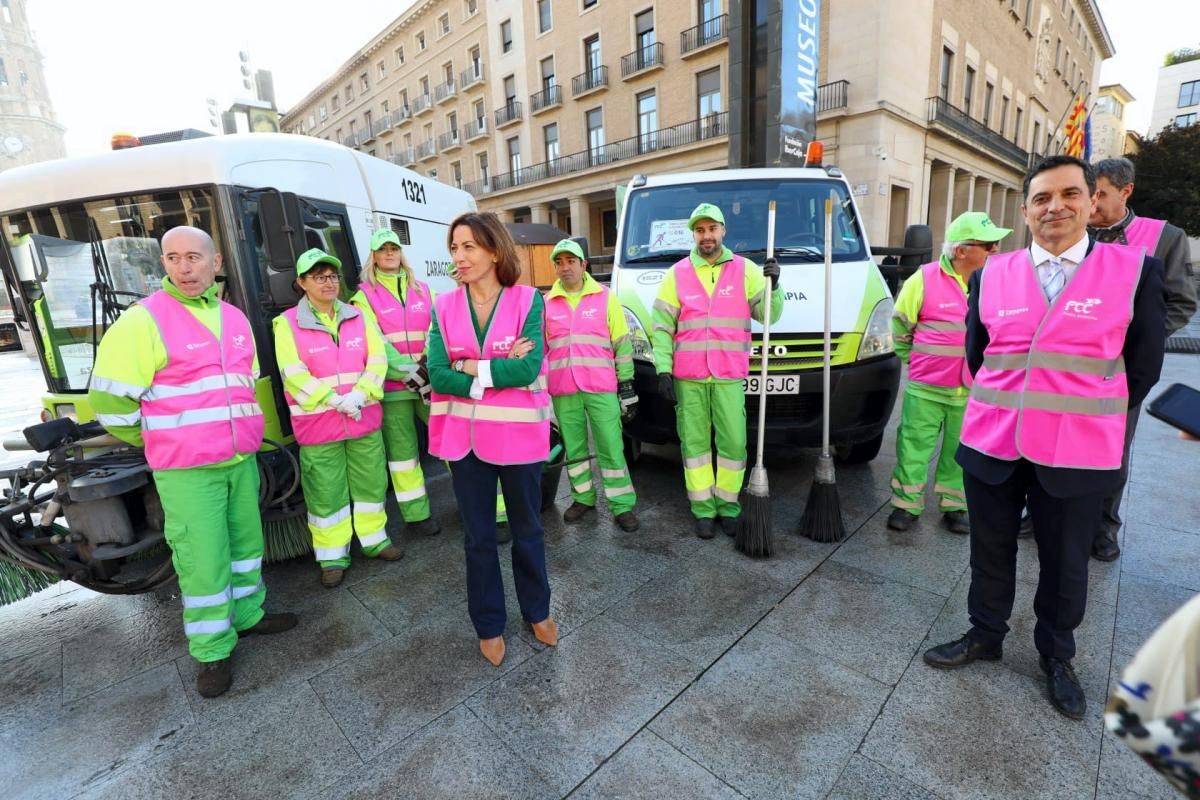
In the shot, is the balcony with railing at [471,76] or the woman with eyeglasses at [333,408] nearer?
the woman with eyeglasses at [333,408]

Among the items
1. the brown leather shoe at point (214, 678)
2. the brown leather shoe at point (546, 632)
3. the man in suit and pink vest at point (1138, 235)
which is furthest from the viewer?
the man in suit and pink vest at point (1138, 235)

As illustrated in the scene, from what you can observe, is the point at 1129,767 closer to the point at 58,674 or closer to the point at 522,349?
the point at 522,349

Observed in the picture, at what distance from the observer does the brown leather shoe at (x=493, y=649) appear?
8.45 feet

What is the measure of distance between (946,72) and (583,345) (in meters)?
25.1

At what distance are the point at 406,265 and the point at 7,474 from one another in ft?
7.48

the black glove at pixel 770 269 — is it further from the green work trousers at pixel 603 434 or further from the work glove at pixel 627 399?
the green work trousers at pixel 603 434

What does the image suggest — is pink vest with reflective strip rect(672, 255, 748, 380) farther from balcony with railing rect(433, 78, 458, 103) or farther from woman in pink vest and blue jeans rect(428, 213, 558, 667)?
balcony with railing rect(433, 78, 458, 103)

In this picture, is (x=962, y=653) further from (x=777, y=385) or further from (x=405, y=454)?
(x=405, y=454)

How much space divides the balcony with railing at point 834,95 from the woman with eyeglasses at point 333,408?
63.6 feet

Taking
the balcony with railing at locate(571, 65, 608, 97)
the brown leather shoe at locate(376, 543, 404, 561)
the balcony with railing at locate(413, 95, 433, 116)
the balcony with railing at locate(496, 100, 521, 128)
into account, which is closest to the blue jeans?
the brown leather shoe at locate(376, 543, 404, 561)

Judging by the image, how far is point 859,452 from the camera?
473cm

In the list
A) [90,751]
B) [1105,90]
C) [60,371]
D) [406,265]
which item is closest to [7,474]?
[60,371]

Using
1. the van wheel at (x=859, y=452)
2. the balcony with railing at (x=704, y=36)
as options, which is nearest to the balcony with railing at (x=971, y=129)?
the balcony with railing at (x=704, y=36)

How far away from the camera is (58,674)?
8.78 feet
